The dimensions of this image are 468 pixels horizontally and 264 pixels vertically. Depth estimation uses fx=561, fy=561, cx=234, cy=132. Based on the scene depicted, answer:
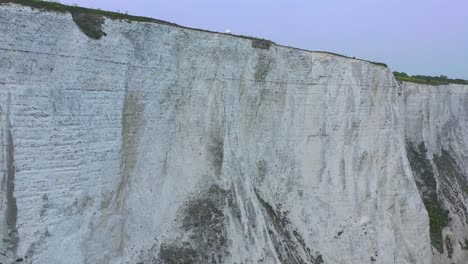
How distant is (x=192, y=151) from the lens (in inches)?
736

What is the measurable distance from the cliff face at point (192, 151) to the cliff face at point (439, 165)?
545 centimetres

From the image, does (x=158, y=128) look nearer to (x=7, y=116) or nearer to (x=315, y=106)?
(x=7, y=116)

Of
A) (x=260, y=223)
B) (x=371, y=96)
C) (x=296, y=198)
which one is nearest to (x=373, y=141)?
(x=371, y=96)

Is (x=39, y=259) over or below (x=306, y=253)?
over

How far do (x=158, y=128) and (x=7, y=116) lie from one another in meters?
5.47

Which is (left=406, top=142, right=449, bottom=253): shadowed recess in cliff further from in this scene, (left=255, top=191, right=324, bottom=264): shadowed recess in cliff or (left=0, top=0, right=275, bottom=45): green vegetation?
(left=0, top=0, right=275, bottom=45): green vegetation

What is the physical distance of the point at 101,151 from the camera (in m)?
14.9

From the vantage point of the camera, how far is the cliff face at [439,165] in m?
31.5

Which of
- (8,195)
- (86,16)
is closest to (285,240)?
(86,16)

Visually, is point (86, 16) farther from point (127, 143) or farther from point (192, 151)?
point (192, 151)

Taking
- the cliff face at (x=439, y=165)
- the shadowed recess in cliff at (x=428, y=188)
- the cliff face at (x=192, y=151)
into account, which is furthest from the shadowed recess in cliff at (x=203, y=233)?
the shadowed recess in cliff at (x=428, y=188)

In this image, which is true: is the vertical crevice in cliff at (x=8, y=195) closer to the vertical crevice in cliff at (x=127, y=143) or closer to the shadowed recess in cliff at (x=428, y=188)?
the vertical crevice in cliff at (x=127, y=143)

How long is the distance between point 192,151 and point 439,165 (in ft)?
77.4

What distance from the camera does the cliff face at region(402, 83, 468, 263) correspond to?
103 feet
